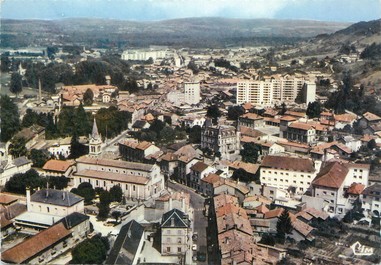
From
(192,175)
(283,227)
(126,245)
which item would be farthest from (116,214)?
(283,227)

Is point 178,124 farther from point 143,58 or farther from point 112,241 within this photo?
point 143,58

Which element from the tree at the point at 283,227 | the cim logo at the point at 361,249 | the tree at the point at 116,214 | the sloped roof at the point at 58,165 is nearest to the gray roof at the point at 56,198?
the tree at the point at 116,214

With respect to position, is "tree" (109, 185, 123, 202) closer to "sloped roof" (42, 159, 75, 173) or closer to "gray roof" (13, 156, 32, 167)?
"sloped roof" (42, 159, 75, 173)

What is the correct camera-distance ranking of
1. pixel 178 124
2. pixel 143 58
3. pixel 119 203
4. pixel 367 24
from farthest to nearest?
pixel 143 58, pixel 367 24, pixel 178 124, pixel 119 203

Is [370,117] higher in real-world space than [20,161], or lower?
higher

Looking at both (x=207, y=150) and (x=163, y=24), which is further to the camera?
(x=163, y=24)

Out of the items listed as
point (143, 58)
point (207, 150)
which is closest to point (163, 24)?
point (143, 58)

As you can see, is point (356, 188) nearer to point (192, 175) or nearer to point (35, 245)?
point (192, 175)

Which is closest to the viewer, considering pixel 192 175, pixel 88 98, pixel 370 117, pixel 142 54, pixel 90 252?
pixel 90 252
